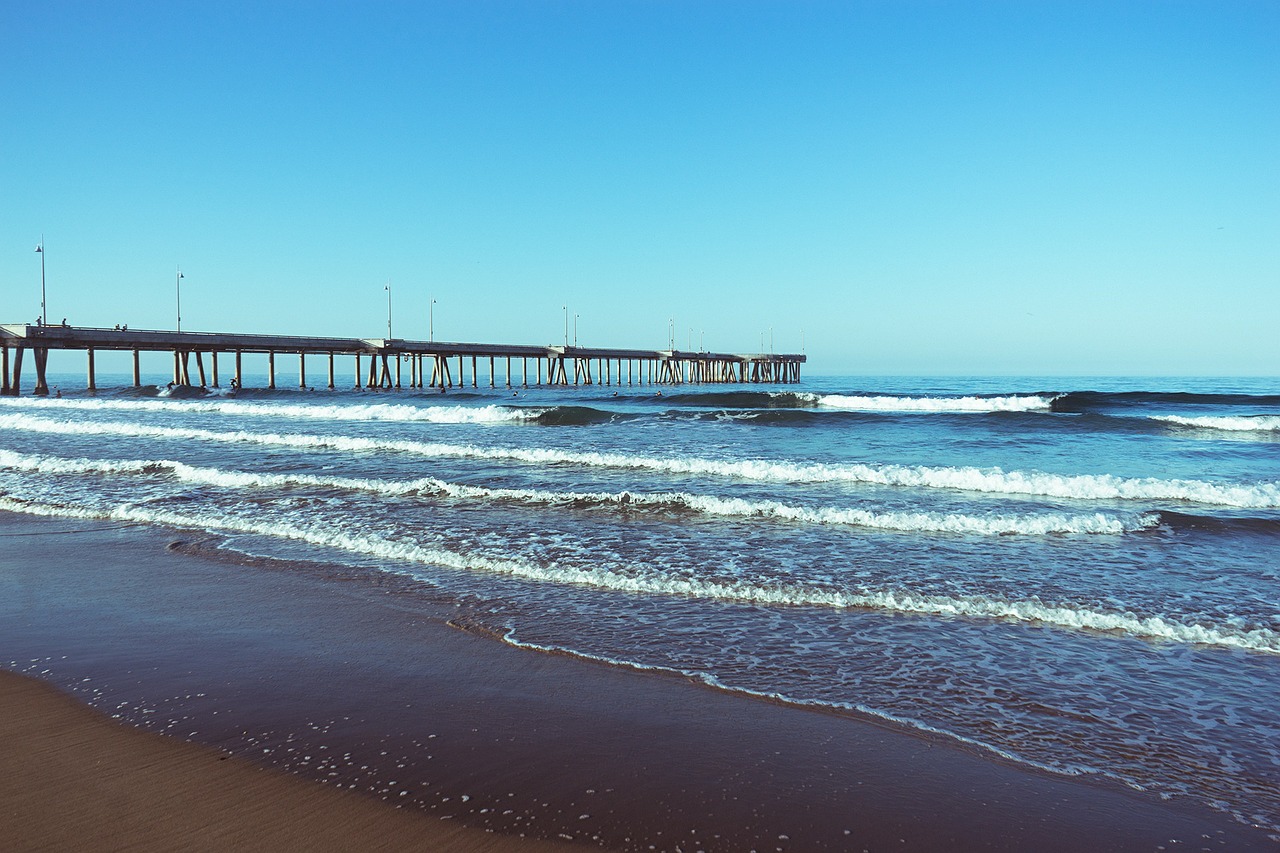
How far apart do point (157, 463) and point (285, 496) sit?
4.59 meters

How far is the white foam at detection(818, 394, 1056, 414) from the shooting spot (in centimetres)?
3356

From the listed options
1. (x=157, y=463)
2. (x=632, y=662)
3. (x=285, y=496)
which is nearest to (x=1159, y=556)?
(x=632, y=662)

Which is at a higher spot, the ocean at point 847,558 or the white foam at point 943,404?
the white foam at point 943,404

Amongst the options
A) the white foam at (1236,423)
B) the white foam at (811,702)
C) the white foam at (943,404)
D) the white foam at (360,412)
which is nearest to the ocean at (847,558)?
the white foam at (811,702)

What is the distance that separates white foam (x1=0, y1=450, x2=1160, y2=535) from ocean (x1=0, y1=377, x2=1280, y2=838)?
0.19ft

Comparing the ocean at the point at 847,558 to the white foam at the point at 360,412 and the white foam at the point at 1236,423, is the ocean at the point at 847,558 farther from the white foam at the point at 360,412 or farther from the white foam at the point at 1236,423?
the white foam at the point at 360,412

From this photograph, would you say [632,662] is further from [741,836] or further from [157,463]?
[157,463]

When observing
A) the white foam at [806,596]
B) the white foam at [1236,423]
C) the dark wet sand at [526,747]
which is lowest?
the white foam at [806,596]

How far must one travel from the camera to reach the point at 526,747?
10.7 feet

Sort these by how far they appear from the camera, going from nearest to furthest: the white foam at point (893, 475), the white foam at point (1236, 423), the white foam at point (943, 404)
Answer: the white foam at point (893, 475), the white foam at point (1236, 423), the white foam at point (943, 404)

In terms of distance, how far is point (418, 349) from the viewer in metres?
53.1

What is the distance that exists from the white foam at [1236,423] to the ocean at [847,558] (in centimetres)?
594

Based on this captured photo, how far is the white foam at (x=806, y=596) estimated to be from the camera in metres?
5.09

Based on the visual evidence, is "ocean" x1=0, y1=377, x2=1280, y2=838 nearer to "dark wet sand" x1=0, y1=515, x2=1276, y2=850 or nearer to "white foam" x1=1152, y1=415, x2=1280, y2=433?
"dark wet sand" x1=0, y1=515, x2=1276, y2=850
